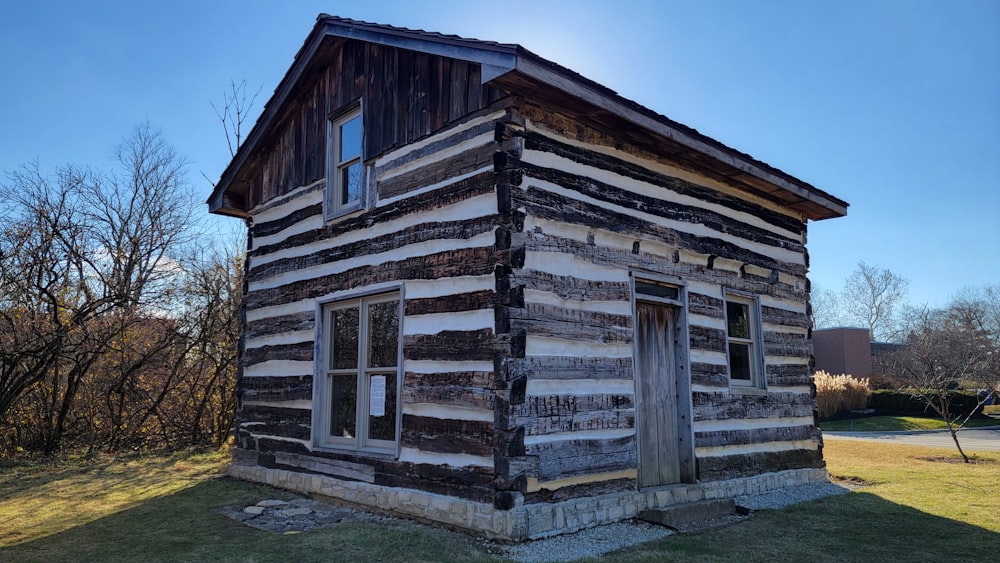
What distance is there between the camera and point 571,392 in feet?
22.7

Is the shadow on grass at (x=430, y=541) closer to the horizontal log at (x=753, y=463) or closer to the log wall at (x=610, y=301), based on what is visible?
the horizontal log at (x=753, y=463)

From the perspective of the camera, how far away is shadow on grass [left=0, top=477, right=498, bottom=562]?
5.89 m

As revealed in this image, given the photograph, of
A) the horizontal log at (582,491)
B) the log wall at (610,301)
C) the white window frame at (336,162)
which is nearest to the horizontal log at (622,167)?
the log wall at (610,301)

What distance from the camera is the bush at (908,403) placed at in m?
26.3

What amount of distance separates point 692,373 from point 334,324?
Result: 4.62 m

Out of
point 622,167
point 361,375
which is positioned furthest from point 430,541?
point 622,167

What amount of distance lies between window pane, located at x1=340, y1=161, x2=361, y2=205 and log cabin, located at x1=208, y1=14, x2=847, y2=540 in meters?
0.03

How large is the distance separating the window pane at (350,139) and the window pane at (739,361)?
5.77 m

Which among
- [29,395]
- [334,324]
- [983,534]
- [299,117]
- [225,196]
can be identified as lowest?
[983,534]

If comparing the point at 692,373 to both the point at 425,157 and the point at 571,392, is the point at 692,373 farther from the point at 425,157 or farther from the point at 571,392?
the point at 425,157

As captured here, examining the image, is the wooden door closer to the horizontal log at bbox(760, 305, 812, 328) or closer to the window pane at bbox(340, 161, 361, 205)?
the horizontal log at bbox(760, 305, 812, 328)

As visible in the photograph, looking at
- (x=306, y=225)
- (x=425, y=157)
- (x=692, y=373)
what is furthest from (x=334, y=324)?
(x=692, y=373)

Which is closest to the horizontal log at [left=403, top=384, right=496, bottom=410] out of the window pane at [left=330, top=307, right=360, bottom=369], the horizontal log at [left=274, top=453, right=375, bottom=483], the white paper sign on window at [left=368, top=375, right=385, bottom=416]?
the white paper sign on window at [left=368, top=375, right=385, bottom=416]

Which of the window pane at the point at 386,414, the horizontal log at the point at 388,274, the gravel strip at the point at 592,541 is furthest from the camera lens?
the window pane at the point at 386,414
